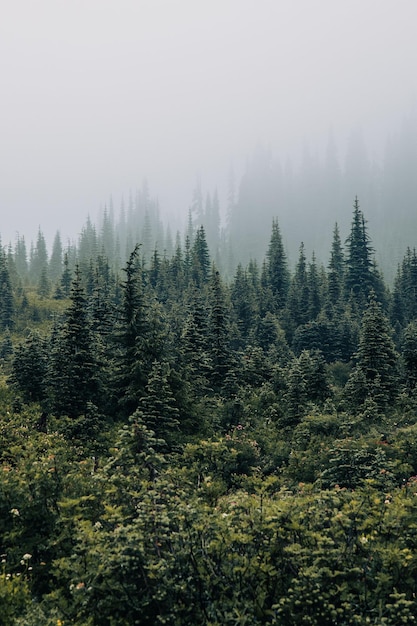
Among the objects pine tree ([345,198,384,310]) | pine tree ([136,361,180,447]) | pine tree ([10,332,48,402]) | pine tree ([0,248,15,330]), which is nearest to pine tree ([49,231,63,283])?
pine tree ([0,248,15,330])

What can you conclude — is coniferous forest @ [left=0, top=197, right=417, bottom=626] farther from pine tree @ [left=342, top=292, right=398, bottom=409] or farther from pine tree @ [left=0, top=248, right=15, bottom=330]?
pine tree @ [left=0, top=248, right=15, bottom=330]

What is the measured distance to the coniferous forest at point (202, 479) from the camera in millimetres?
6496

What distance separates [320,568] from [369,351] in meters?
21.9

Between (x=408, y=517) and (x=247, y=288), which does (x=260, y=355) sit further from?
(x=247, y=288)

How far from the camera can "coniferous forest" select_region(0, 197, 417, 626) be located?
6496 mm

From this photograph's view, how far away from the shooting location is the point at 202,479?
1266cm

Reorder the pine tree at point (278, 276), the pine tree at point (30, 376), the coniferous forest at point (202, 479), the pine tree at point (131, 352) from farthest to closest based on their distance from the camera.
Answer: the pine tree at point (278, 276) → the pine tree at point (30, 376) → the pine tree at point (131, 352) → the coniferous forest at point (202, 479)

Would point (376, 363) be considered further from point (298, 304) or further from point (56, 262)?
point (56, 262)

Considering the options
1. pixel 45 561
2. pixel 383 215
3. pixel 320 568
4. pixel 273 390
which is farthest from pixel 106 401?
pixel 383 215

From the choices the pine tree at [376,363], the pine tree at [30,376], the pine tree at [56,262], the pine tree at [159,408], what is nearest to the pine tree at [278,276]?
the pine tree at [376,363]

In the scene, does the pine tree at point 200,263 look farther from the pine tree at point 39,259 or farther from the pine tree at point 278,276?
the pine tree at point 39,259

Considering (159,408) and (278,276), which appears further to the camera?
(278,276)

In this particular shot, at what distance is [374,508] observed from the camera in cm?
781

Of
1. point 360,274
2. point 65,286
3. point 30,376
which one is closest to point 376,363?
point 30,376
